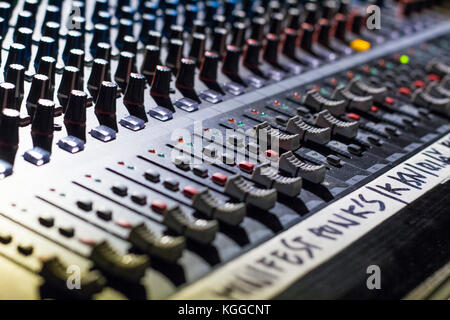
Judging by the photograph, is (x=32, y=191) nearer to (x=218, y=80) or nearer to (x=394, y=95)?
(x=218, y=80)

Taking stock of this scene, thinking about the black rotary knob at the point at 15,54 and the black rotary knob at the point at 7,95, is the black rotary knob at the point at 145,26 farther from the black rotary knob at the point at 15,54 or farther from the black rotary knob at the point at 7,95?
the black rotary knob at the point at 7,95

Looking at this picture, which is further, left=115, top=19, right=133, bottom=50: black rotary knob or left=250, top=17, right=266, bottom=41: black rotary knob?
left=250, top=17, right=266, bottom=41: black rotary knob

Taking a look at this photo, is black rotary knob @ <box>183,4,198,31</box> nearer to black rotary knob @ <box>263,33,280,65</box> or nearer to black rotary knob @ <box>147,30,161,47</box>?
black rotary knob @ <box>263,33,280,65</box>

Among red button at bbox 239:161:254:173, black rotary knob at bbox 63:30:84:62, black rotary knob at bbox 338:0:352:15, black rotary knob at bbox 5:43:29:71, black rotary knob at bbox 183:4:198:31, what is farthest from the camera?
black rotary knob at bbox 338:0:352:15

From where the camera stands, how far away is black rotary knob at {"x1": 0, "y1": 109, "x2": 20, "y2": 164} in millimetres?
2816

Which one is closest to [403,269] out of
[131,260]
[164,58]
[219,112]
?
[131,260]

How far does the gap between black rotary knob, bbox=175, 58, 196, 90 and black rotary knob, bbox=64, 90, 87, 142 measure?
687mm

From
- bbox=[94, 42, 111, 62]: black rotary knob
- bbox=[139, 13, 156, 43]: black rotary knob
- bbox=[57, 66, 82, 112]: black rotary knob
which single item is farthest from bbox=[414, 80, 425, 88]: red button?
bbox=[57, 66, 82, 112]: black rotary knob

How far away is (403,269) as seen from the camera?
2.69 meters

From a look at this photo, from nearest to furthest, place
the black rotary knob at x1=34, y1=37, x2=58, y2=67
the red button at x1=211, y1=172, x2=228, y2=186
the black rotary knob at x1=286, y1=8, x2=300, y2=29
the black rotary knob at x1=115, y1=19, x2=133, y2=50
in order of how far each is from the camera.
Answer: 1. the red button at x1=211, y1=172, x2=228, y2=186
2. the black rotary knob at x1=34, y1=37, x2=58, y2=67
3. the black rotary knob at x1=115, y1=19, x2=133, y2=50
4. the black rotary knob at x1=286, y1=8, x2=300, y2=29

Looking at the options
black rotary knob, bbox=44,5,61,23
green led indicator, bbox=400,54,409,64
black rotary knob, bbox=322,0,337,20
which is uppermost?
black rotary knob, bbox=44,5,61,23

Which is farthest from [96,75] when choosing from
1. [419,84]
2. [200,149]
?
[419,84]

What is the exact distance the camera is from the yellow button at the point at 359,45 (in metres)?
4.91

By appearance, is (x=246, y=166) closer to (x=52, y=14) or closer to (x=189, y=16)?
(x=52, y=14)
